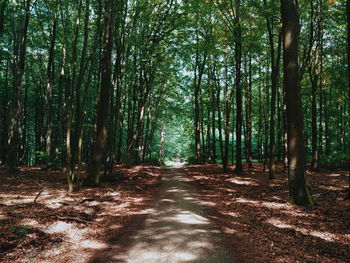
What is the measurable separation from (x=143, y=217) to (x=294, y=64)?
23.4 feet

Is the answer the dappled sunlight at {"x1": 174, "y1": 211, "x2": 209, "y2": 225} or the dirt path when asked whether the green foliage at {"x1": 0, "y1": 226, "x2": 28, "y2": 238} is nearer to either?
the dirt path

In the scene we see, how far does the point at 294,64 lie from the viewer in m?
7.70

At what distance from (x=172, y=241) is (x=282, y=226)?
301 centimetres

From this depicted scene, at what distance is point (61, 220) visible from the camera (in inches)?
237

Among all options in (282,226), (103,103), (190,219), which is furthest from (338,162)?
(103,103)

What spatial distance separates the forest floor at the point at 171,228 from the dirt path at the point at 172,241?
0.02 m

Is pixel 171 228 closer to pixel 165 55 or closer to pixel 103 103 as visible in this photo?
pixel 103 103

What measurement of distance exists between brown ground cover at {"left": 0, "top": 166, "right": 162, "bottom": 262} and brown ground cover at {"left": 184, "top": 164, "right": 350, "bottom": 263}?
2.95m

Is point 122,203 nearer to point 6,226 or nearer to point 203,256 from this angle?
point 6,226

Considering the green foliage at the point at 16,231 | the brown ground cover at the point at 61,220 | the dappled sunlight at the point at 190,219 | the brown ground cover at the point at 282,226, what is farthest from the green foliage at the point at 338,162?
the green foliage at the point at 16,231

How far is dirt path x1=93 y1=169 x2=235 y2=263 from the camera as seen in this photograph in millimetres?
4271

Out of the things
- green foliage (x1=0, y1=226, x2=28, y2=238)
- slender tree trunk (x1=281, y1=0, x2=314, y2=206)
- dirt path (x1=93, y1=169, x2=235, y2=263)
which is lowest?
dirt path (x1=93, y1=169, x2=235, y2=263)

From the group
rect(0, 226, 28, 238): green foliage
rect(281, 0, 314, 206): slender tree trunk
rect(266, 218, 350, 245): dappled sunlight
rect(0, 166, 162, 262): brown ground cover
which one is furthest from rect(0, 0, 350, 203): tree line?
rect(0, 226, 28, 238): green foliage

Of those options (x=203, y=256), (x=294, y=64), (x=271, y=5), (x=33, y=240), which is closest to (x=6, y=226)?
(x=33, y=240)
